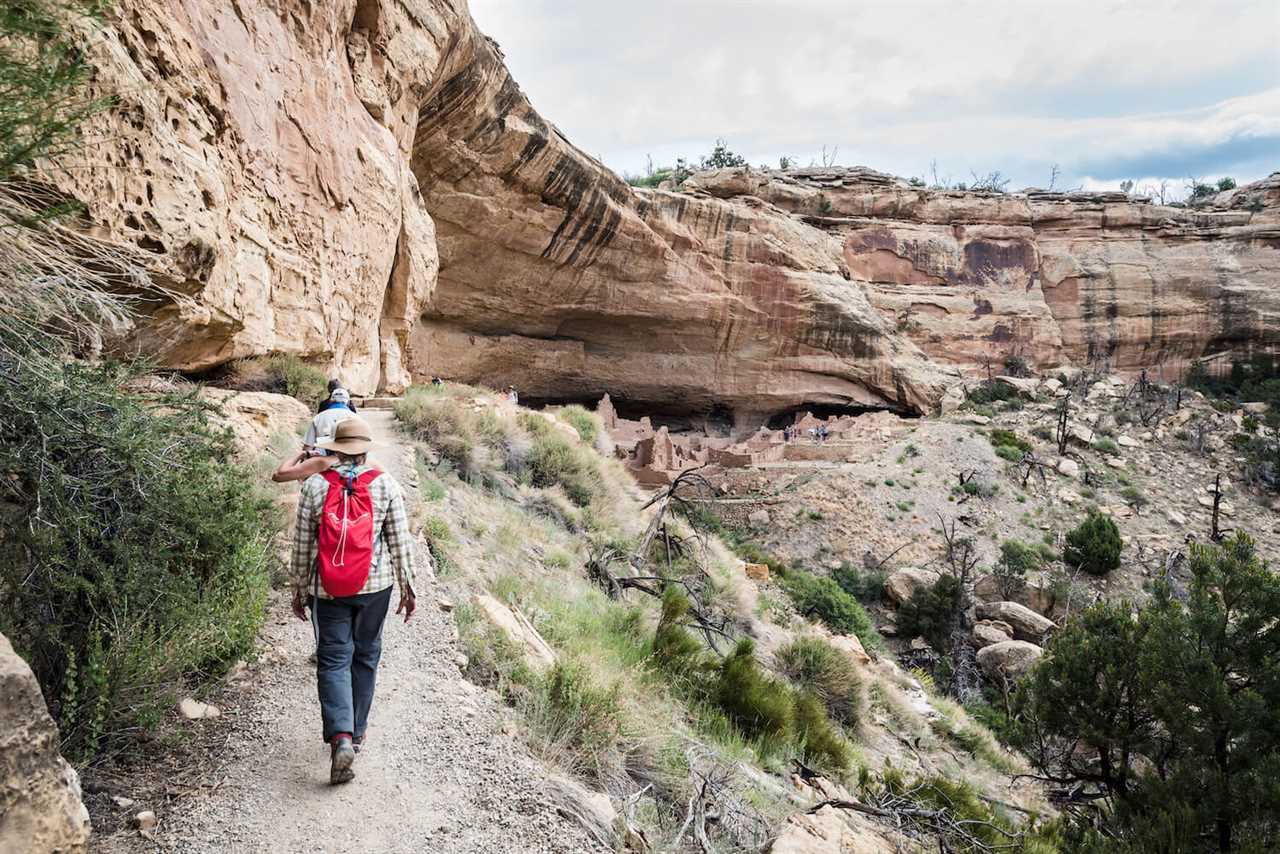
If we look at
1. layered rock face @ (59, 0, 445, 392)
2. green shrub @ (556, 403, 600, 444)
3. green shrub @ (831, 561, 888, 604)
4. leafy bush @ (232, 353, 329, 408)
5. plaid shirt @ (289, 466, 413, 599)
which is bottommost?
green shrub @ (831, 561, 888, 604)

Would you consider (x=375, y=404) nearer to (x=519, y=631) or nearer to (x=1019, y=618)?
(x=519, y=631)

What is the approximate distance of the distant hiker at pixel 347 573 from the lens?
252 centimetres

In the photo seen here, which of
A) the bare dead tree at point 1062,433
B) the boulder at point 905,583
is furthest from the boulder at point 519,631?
the bare dead tree at point 1062,433

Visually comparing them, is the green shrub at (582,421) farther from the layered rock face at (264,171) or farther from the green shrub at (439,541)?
the green shrub at (439,541)

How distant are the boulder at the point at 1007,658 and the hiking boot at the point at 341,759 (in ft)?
41.3

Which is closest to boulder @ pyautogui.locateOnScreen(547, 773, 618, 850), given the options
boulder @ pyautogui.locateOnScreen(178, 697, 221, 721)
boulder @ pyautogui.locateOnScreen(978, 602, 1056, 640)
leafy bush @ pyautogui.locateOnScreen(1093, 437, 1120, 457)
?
boulder @ pyautogui.locateOnScreen(178, 697, 221, 721)

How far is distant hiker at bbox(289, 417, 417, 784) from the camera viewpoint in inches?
99.3

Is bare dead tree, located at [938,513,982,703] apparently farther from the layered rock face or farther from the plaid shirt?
the plaid shirt

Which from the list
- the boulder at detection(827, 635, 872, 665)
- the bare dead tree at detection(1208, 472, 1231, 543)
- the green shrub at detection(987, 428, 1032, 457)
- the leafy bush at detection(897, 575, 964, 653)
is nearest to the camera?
the boulder at detection(827, 635, 872, 665)

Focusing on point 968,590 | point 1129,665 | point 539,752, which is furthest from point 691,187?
point 539,752

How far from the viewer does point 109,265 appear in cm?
419

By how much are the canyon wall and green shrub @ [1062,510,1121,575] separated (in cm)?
850

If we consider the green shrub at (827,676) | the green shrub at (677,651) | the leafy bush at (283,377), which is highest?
the leafy bush at (283,377)

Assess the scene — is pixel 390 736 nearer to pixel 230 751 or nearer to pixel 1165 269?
pixel 230 751
